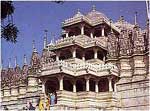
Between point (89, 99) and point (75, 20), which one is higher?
point (75, 20)

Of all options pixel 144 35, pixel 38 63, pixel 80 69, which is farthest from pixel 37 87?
pixel 144 35

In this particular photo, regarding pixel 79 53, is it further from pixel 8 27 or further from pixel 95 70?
pixel 8 27

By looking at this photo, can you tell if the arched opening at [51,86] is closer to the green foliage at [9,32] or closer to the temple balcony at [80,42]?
the temple balcony at [80,42]

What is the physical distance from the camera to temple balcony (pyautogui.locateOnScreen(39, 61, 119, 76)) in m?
31.2

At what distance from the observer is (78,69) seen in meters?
32.2

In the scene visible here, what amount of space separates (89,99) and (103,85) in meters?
2.67

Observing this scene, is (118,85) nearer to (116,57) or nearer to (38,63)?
(116,57)

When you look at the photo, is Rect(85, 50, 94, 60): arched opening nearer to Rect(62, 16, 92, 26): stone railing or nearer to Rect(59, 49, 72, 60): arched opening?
Rect(59, 49, 72, 60): arched opening

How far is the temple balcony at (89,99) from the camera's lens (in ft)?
103

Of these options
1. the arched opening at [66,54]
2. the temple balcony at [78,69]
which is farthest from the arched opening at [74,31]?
the temple balcony at [78,69]

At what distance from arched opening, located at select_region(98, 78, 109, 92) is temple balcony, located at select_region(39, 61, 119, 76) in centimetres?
117

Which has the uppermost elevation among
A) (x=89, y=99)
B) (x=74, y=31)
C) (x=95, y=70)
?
(x=74, y=31)

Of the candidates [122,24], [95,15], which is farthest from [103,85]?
[122,24]

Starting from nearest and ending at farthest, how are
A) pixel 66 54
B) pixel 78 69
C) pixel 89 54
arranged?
pixel 78 69 < pixel 66 54 < pixel 89 54
